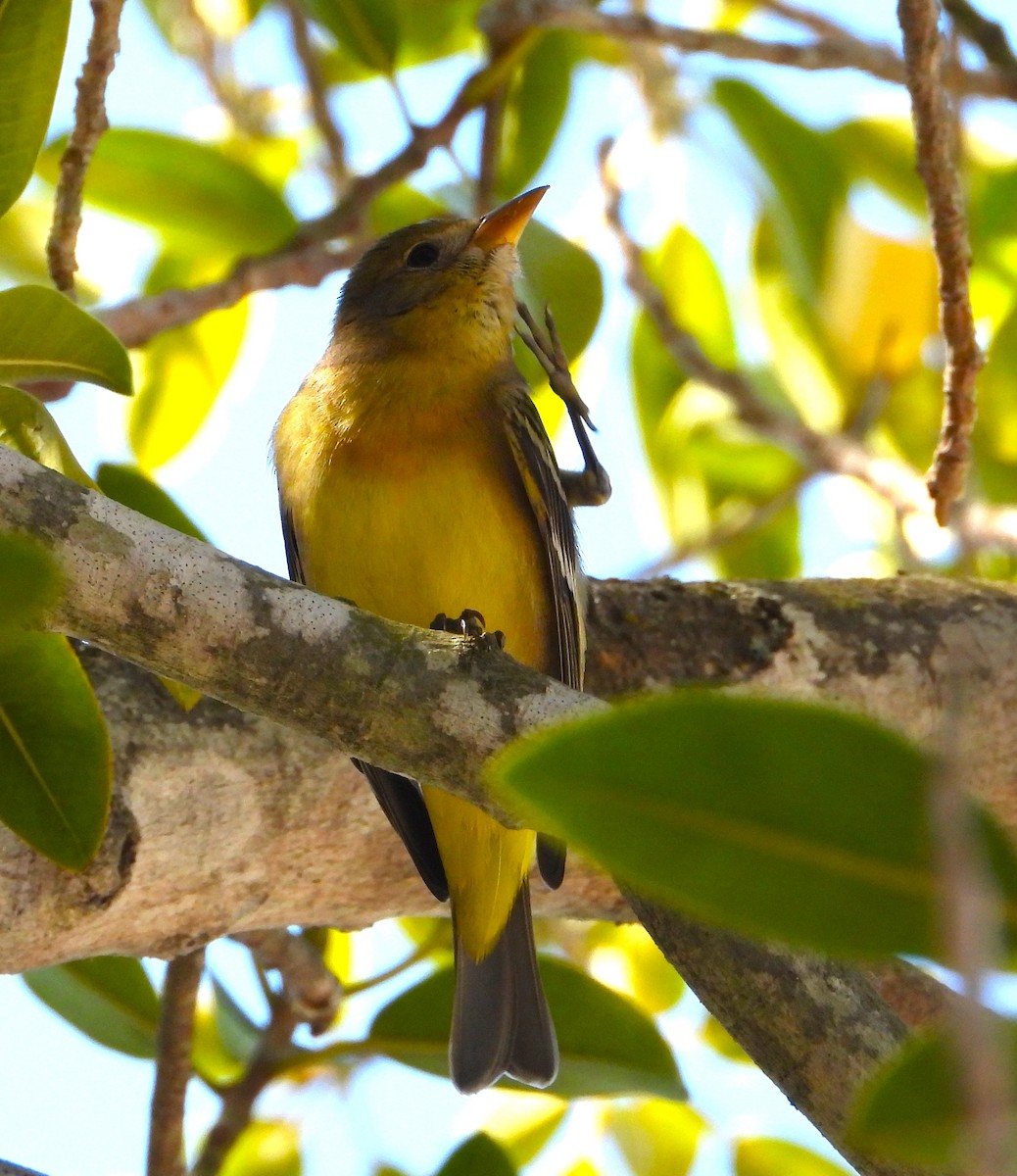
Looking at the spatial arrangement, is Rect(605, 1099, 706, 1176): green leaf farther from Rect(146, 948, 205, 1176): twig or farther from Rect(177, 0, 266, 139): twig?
Rect(177, 0, 266, 139): twig

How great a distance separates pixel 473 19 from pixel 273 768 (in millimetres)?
2804

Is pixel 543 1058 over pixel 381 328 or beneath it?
beneath

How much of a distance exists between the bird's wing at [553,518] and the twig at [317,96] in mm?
1369

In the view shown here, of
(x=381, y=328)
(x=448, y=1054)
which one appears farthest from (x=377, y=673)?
(x=381, y=328)

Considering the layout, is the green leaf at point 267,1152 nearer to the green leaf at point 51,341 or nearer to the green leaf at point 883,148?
the green leaf at point 51,341

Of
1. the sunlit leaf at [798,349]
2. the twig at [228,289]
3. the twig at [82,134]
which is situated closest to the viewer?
the twig at [82,134]

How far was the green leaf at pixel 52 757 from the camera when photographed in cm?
226

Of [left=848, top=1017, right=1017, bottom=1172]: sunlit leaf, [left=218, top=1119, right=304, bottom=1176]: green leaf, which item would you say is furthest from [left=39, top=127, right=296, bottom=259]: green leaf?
[left=848, top=1017, right=1017, bottom=1172]: sunlit leaf

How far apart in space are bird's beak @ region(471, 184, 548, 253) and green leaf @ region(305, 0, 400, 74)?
542 mm

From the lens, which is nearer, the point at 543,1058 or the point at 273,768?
the point at 273,768

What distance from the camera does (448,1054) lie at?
10.8ft

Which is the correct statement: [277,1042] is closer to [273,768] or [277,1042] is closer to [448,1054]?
[448,1054]

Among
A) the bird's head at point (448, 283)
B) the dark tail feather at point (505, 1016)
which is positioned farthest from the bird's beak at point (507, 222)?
the dark tail feather at point (505, 1016)

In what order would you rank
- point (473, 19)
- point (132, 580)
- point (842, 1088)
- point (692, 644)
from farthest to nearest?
point (473, 19) < point (692, 644) < point (132, 580) < point (842, 1088)
